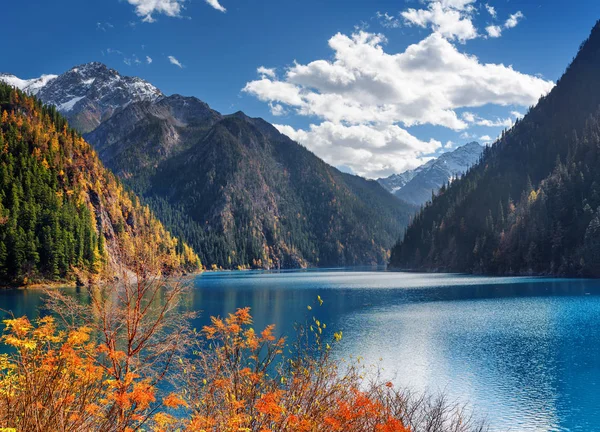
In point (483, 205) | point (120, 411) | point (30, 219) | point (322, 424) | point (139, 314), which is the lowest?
point (322, 424)

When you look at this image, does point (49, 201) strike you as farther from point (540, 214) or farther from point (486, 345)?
point (540, 214)

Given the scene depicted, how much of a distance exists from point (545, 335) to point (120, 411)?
43868 millimetres

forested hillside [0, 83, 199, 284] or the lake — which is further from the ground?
forested hillside [0, 83, 199, 284]

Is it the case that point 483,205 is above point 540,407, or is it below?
above

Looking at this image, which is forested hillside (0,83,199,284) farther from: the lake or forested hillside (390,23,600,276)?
forested hillside (390,23,600,276)

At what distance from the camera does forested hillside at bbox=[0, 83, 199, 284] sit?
9200 centimetres

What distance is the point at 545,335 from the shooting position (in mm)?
42344

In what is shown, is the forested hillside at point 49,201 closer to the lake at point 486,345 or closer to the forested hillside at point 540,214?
the lake at point 486,345

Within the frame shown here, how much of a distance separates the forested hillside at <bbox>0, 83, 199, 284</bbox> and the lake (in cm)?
2415

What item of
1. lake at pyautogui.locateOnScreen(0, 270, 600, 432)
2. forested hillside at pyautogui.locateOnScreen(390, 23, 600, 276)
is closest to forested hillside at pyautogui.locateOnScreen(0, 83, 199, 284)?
lake at pyautogui.locateOnScreen(0, 270, 600, 432)

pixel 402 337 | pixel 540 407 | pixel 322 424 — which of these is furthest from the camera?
pixel 402 337

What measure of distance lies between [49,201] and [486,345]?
336 ft

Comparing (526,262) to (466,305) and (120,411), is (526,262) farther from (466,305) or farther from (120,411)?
(120,411)

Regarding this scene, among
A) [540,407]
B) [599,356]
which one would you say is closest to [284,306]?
[599,356]
